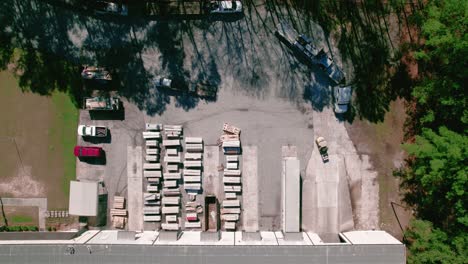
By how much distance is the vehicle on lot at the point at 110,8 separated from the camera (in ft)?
110

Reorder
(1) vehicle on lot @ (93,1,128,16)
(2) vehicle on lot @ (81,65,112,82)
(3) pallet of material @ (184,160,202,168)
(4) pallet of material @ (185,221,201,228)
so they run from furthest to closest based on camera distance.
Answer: (4) pallet of material @ (185,221,201,228) → (3) pallet of material @ (184,160,202,168) → (2) vehicle on lot @ (81,65,112,82) → (1) vehicle on lot @ (93,1,128,16)

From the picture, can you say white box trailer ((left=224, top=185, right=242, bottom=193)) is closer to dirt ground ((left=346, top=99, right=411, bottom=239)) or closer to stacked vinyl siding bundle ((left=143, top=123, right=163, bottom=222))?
stacked vinyl siding bundle ((left=143, top=123, right=163, bottom=222))

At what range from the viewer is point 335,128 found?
113 feet

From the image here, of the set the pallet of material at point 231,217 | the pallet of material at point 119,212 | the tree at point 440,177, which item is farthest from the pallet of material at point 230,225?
the tree at point 440,177

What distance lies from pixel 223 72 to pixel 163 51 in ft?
18.8

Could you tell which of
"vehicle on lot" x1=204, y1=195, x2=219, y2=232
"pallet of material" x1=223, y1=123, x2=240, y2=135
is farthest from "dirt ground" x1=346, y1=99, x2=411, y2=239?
"vehicle on lot" x1=204, y1=195, x2=219, y2=232

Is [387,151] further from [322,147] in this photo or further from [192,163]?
[192,163]

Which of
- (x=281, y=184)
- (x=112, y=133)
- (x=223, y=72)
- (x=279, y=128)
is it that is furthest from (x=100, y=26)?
(x=281, y=184)

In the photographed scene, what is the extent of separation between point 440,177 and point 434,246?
6029 millimetres

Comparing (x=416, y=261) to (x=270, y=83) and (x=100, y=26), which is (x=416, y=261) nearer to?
(x=270, y=83)

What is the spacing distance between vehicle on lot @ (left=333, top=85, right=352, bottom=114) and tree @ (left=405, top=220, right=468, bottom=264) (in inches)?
448

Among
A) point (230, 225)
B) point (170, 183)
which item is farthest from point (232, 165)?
point (170, 183)

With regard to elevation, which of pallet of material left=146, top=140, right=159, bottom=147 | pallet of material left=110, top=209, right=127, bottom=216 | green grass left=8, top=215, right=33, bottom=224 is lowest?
green grass left=8, top=215, right=33, bottom=224

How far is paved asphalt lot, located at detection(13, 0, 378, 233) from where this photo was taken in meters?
34.1
